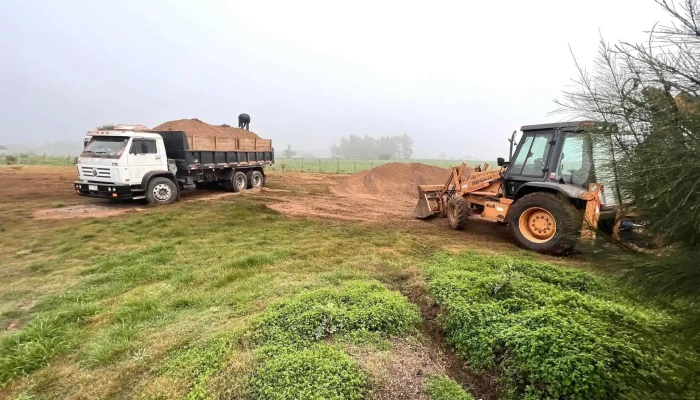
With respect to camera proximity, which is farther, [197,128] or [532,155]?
[197,128]

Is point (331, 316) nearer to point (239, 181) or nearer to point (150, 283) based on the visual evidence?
point (150, 283)

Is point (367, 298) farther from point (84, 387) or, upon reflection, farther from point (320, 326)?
point (84, 387)

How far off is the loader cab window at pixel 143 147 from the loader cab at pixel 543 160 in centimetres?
990

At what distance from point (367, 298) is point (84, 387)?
2595 millimetres

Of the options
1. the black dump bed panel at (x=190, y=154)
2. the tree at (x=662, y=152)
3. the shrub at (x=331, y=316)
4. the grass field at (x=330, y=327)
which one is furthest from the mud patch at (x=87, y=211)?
the tree at (x=662, y=152)

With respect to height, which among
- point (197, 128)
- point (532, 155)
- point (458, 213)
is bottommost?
point (458, 213)

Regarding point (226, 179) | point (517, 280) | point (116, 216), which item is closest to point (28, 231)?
point (116, 216)

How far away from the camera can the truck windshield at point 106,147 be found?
402 inches

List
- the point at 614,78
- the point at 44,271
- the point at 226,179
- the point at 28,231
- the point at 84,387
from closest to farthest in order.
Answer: the point at 614,78 < the point at 84,387 < the point at 44,271 < the point at 28,231 < the point at 226,179

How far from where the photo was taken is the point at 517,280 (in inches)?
165

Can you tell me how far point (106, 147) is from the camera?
10.3 metres

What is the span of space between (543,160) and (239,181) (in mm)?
10957

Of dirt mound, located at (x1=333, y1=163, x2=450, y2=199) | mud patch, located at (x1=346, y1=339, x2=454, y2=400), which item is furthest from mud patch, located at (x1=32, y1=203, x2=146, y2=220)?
mud patch, located at (x1=346, y1=339, x2=454, y2=400)

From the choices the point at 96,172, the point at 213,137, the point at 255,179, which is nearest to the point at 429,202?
the point at 213,137
